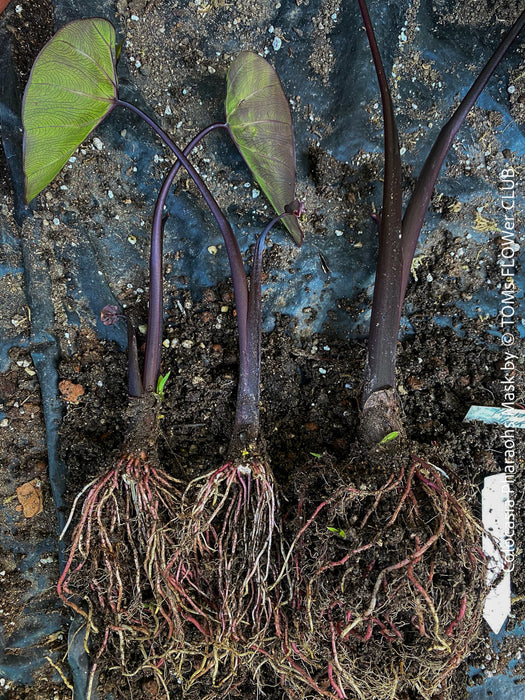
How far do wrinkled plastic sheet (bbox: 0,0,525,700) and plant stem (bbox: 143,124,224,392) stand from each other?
0.55 feet

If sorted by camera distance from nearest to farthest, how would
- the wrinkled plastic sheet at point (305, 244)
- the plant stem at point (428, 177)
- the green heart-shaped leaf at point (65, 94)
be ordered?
the green heart-shaped leaf at point (65, 94) → the plant stem at point (428, 177) → the wrinkled plastic sheet at point (305, 244)

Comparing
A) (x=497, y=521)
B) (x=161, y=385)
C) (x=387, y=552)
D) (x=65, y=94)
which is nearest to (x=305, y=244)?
(x=161, y=385)

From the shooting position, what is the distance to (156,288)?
121 cm

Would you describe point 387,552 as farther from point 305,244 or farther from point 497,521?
point 305,244

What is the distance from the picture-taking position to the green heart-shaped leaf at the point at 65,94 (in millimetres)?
1057

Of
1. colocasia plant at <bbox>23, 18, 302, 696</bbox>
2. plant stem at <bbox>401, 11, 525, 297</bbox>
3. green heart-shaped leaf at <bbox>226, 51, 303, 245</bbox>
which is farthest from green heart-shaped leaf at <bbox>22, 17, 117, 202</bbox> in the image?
plant stem at <bbox>401, 11, 525, 297</bbox>

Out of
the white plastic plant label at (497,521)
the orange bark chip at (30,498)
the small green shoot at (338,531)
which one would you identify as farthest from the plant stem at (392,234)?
the orange bark chip at (30,498)

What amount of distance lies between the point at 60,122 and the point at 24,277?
446mm

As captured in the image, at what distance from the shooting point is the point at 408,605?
3.78 ft

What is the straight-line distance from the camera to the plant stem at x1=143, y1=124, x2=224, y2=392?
1.19m

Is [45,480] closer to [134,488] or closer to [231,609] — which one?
[134,488]

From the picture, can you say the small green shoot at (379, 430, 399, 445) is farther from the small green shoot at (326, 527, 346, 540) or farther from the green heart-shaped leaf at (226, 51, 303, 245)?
the green heart-shaped leaf at (226, 51, 303, 245)

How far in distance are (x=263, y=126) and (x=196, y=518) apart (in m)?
0.99

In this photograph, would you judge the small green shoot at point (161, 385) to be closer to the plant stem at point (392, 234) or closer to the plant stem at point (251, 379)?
the plant stem at point (251, 379)
